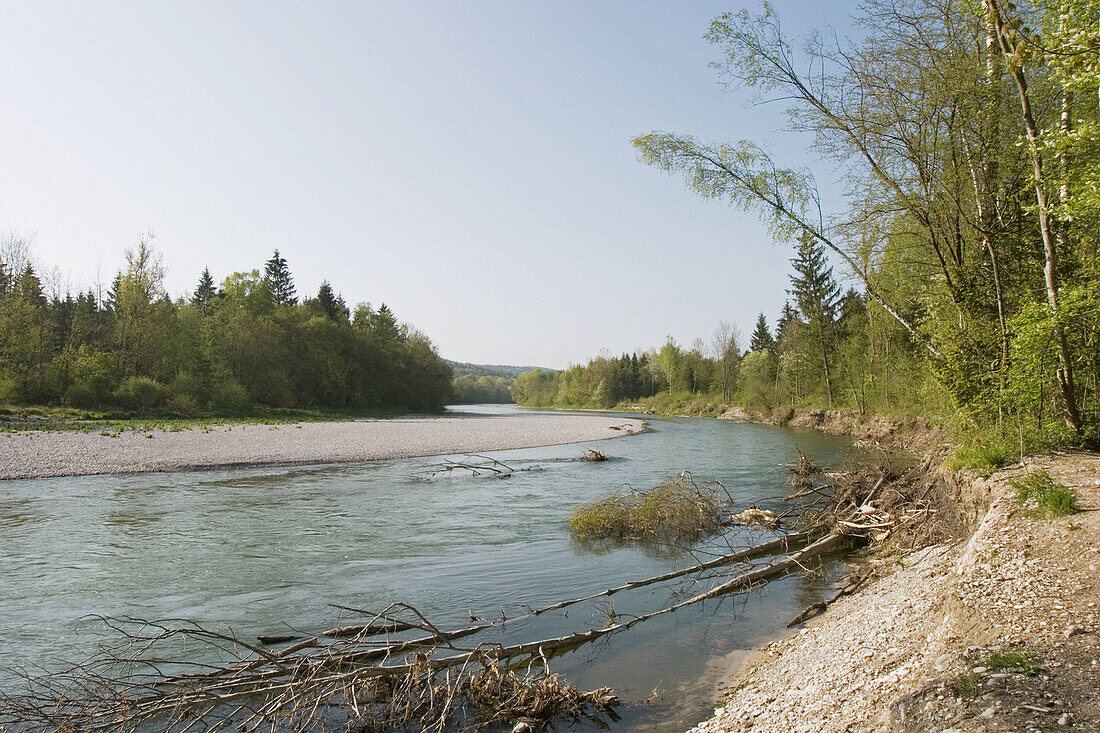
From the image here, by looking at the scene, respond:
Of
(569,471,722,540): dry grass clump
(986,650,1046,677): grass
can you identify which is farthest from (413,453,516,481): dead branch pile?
(986,650,1046,677): grass

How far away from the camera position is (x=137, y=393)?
40.5 meters

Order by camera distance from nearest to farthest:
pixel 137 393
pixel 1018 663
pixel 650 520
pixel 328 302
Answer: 1. pixel 1018 663
2. pixel 650 520
3. pixel 137 393
4. pixel 328 302

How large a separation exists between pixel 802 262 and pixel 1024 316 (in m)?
40.2

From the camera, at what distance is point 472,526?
1513 centimetres

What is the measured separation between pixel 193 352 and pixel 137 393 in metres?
10.9

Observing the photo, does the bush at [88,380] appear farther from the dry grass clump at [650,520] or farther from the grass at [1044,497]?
the grass at [1044,497]

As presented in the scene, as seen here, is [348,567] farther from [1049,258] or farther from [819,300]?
[819,300]

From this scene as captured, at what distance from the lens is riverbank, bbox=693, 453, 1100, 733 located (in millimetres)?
3799

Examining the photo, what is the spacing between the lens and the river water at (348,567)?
784 cm

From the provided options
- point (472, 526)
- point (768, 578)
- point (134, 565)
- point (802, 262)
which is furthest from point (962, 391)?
point (802, 262)

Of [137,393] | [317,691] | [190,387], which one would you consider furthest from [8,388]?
[317,691]

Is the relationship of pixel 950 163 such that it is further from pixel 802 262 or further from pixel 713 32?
pixel 802 262

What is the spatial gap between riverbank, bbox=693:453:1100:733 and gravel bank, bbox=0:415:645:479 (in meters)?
23.2

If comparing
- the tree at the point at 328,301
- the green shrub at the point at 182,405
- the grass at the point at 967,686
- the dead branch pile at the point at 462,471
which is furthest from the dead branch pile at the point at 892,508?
the tree at the point at 328,301
